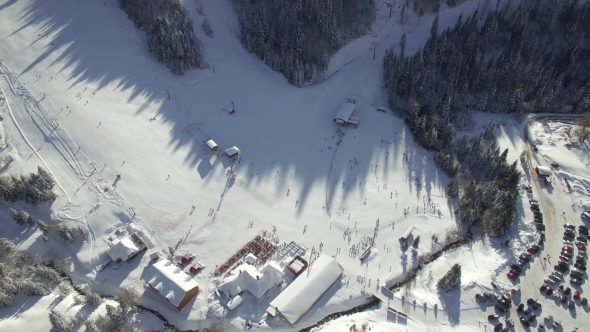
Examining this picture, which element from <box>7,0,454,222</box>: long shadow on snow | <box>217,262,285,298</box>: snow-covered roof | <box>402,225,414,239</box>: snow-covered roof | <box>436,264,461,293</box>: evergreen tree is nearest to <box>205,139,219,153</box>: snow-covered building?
<box>7,0,454,222</box>: long shadow on snow

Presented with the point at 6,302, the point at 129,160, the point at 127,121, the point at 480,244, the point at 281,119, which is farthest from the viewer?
the point at 281,119

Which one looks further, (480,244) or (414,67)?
(414,67)

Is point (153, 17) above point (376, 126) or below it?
above

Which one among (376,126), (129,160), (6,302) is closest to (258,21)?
(376,126)

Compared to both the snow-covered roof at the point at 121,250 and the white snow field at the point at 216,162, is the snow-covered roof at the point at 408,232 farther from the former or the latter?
the snow-covered roof at the point at 121,250

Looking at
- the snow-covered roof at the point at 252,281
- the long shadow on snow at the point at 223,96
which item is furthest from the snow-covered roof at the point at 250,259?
the long shadow on snow at the point at 223,96

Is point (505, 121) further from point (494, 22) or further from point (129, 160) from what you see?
point (129, 160)
